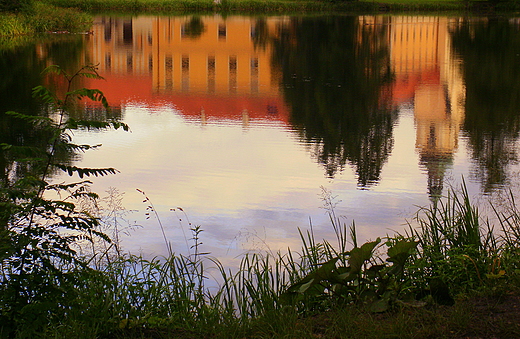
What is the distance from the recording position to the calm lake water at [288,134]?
879 cm

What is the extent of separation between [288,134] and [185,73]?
12.2 metres

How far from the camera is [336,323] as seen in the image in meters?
4.48

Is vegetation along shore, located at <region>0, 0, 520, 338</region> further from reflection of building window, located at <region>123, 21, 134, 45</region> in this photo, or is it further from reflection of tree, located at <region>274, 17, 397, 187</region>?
reflection of building window, located at <region>123, 21, 134, 45</region>

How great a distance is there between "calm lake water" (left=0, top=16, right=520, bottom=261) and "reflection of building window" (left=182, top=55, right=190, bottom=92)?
0.42ft

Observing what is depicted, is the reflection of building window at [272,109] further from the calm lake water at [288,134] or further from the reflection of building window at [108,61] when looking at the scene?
the reflection of building window at [108,61]

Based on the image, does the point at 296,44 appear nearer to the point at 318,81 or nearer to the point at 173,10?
the point at 318,81

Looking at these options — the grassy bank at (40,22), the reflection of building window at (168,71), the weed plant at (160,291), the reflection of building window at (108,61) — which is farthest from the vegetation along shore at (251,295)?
the grassy bank at (40,22)

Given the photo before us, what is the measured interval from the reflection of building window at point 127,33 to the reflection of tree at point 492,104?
18.1 meters

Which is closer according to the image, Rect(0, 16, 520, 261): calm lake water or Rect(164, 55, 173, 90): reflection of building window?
Rect(0, 16, 520, 261): calm lake water

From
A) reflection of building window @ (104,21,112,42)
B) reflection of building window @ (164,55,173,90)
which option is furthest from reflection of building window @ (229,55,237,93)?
reflection of building window @ (104,21,112,42)

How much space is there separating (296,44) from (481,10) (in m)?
56.0

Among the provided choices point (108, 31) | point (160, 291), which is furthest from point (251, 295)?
point (108, 31)

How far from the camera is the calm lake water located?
8.79m

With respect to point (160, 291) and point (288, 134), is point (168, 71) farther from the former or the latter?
point (160, 291)
